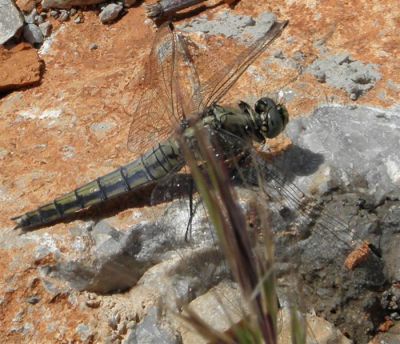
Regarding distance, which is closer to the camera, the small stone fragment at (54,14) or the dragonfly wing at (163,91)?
the dragonfly wing at (163,91)

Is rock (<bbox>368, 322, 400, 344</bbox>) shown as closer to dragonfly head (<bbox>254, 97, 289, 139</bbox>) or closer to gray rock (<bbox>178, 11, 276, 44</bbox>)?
dragonfly head (<bbox>254, 97, 289, 139</bbox>)

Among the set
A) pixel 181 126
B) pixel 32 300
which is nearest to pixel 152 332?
pixel 32 300

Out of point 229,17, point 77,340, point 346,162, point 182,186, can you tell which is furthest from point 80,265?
point 229,17

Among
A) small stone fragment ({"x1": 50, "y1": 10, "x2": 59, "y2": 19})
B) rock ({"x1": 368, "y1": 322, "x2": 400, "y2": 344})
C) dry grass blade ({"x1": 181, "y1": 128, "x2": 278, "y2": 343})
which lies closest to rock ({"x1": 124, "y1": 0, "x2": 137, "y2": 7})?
small stone fragment ({"x1": 50, "y1": 10, "x2": 59, "y2": 19})

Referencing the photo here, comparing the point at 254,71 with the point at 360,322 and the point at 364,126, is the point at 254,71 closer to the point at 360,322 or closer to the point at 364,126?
the point at 364,126

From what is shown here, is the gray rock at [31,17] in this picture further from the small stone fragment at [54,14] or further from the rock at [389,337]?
the rock at [389,337]

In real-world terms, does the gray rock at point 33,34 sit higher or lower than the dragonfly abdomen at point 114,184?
higher

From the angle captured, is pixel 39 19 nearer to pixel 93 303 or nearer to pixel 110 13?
pixel 110 13

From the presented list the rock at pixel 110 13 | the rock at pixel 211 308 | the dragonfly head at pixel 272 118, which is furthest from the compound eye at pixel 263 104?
the rock at pixel 110 13
